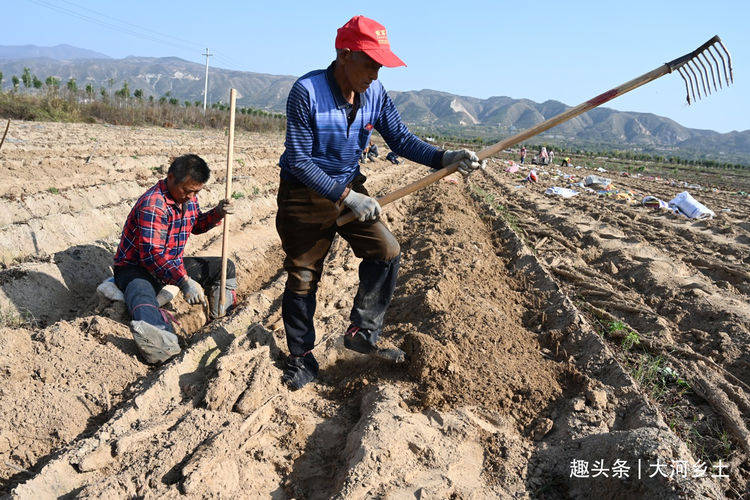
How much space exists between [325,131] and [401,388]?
1569 millimetres

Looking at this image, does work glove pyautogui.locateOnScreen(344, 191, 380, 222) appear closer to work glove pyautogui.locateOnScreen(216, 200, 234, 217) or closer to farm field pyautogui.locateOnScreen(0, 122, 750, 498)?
farm field pyautogui.locateOnScreen(0, 122, 750, 498)

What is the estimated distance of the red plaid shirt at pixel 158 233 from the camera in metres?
3.55

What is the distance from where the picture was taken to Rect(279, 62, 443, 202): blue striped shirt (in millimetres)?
2572

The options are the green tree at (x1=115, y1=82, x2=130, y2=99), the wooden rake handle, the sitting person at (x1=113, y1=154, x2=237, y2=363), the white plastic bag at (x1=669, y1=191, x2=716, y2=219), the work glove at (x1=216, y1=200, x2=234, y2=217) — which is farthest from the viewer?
the green tree at (x1=115, y1=82, x2=130, y2=99)

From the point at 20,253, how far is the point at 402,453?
4.79 m

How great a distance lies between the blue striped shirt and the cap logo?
Result: 319 millimetres

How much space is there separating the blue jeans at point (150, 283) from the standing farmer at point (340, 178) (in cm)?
107

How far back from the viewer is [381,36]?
2.51 meters

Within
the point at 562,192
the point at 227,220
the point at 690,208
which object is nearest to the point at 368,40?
the point at 227,220

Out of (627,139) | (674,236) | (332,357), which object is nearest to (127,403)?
(332,357)

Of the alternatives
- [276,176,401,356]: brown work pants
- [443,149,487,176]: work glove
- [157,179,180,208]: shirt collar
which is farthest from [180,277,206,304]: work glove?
[443,149,487,176]: work glove

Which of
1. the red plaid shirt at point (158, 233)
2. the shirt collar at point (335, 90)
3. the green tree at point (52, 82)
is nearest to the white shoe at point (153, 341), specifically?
the red plaid shirt at point (158, 233)

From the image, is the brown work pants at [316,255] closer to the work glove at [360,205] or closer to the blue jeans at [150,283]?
the work glove at [360,205]

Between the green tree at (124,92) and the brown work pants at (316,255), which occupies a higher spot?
the green tree at (124,92)
